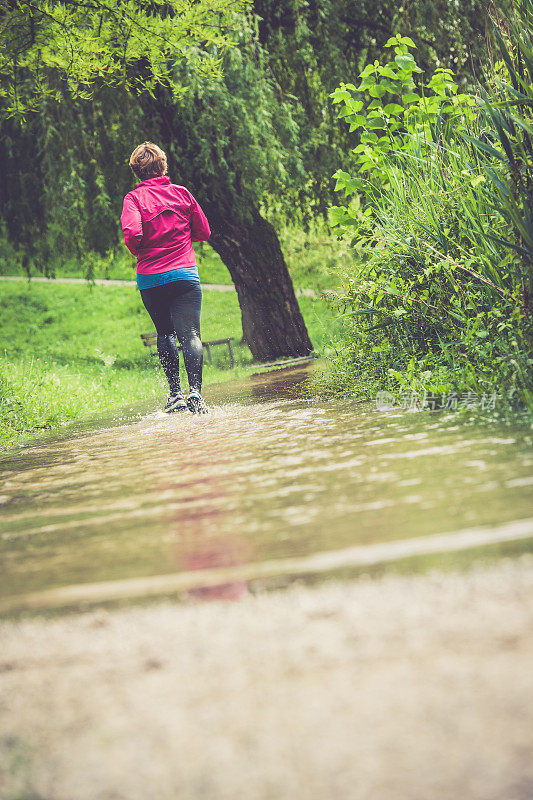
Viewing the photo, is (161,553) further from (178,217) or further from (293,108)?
(293,108)

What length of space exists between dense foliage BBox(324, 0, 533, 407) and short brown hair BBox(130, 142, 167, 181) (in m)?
1.43

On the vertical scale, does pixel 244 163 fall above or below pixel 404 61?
above

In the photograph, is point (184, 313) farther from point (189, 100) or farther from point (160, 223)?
point (189, 100)

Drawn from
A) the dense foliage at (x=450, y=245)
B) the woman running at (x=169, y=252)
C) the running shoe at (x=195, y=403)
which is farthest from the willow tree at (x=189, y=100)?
the running shoe at (x=195, y=403)

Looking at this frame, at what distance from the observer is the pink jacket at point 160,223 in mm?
6461

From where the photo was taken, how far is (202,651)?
5.75 ft

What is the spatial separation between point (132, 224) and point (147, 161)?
1.91 ft

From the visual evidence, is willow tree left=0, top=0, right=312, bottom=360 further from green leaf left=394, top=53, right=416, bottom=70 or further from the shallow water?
the shallow water

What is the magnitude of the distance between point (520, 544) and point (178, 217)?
16.5 feet

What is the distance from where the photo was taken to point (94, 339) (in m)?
24.2

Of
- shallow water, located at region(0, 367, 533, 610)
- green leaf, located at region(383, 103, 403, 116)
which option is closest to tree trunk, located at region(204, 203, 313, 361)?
green leaf, located at region(383, 103, 403, 116)

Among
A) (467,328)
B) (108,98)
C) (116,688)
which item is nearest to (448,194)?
(467,328)

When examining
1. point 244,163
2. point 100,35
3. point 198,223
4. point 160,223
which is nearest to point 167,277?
point 160,223

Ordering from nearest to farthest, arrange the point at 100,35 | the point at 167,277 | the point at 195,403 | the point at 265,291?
the point at 195,403, the point at 167,277, the point at 100,35, the point at 265,291
